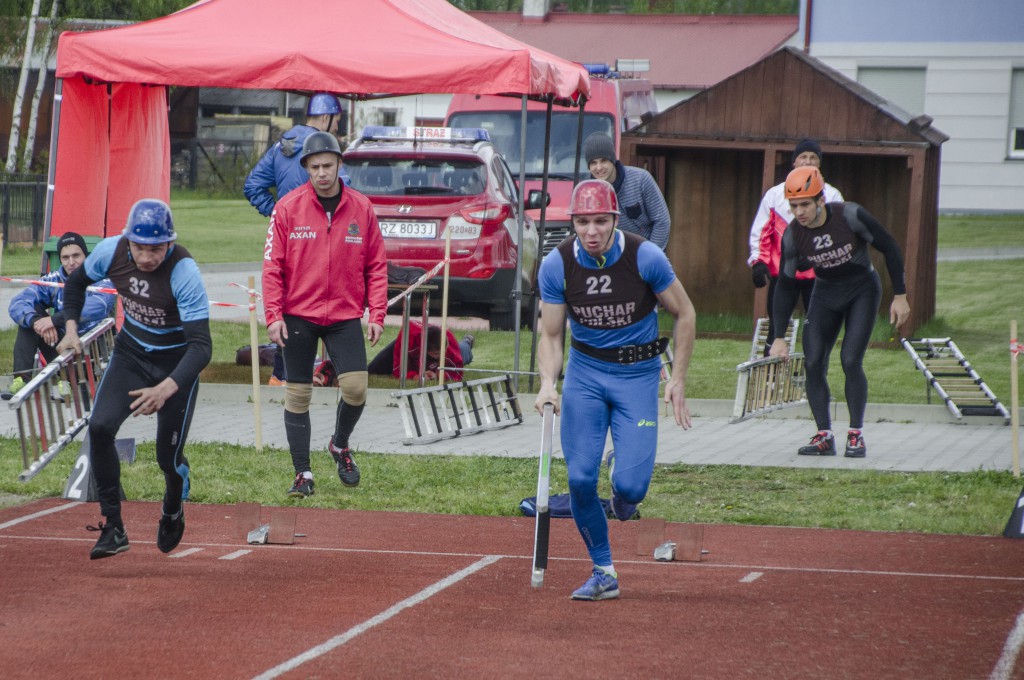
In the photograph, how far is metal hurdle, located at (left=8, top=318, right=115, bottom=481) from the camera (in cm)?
830

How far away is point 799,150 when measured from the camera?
11.9 metres

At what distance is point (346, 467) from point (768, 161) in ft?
28.0

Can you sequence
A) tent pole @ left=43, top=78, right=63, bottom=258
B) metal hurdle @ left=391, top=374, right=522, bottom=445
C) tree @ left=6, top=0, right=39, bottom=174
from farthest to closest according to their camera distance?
tree @ left=6, top=0, right=39, bottom=174
tent pole @ left=43, top=78, right=63, bottom=258
metal hurdle @ left=391, top=374, right=522, bottom=445

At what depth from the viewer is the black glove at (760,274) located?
12320 mm

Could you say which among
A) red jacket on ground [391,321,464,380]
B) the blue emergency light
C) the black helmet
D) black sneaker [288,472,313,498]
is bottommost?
black sneaker [288,472,313,498]

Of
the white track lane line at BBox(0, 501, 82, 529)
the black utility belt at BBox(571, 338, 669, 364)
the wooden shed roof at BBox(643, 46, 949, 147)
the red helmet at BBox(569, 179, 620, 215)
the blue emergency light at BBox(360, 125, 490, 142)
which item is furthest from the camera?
the blue emergency light at BBox(360, 125, 490, 142)

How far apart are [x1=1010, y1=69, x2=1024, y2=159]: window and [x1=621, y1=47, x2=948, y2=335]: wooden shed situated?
700 inches

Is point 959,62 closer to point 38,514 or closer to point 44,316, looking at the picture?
point 44,316

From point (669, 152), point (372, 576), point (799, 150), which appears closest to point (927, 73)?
point (669, 152)

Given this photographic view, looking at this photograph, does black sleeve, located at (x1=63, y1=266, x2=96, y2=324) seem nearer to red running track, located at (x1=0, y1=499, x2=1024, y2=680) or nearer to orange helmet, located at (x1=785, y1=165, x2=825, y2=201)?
red running track, located at (x1=0, y1=499, x2=1024, y2=680)

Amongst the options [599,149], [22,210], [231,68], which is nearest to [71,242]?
[231,68]

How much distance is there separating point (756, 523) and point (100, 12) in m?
30.8

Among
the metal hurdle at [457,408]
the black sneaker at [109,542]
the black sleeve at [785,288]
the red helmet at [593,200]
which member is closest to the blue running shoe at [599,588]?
the red helmet at [593,200]

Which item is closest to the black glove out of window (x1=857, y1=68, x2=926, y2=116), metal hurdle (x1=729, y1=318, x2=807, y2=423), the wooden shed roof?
metal hurdle (x1=729, y1=318, x2=807, y2=423)
